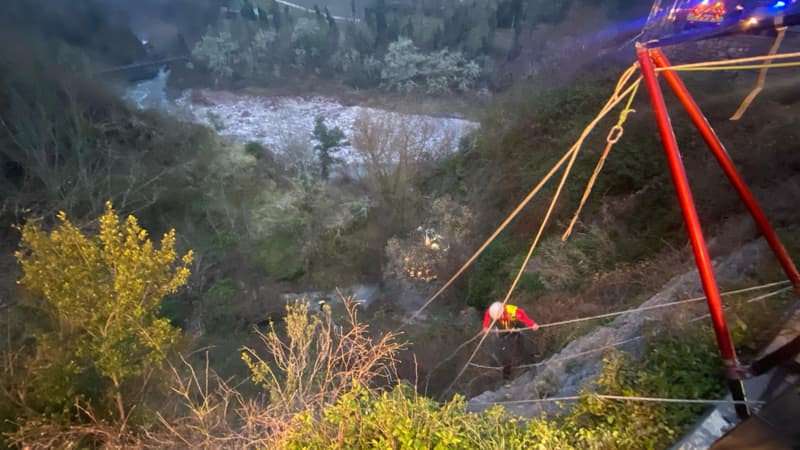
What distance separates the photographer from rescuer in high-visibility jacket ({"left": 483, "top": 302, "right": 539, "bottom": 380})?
6.13 m

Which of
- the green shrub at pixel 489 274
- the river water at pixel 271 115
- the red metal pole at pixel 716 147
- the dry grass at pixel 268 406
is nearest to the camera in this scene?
the red metal pole at pixel 716 147

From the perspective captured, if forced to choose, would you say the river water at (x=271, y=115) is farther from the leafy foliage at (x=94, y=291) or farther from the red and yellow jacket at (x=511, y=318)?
the leafy foliage at (x=94, y=291)

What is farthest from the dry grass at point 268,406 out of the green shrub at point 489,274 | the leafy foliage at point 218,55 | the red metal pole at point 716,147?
the leafy foliage at point 218,55

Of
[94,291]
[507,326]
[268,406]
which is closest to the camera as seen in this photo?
[268,406]

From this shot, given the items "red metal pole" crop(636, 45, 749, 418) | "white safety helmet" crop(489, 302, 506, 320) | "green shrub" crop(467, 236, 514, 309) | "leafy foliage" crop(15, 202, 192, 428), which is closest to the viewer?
"red metal pole" crop(636, 45, 749, 418)

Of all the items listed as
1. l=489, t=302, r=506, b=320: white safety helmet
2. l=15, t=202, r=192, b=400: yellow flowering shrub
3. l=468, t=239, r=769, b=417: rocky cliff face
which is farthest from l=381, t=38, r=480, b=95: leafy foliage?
l=15, t=202, r=192, b=400: yellow flowering shrub

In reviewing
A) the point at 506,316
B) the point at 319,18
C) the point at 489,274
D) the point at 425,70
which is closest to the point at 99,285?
the point at 506,316

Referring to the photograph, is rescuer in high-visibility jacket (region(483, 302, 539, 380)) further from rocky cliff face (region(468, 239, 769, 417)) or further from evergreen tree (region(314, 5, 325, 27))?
evergreen tree (region(314, 5, 325, 27))

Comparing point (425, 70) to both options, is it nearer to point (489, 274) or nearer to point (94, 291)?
point (489, 274)

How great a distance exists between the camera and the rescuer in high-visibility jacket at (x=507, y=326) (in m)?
6.13

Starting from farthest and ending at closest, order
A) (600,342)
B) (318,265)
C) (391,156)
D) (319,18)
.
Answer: (319,18), (391,156), (318,265), (600,342)

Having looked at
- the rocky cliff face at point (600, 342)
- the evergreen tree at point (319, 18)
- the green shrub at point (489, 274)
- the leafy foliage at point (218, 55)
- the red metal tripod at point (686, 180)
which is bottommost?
the green shrub at point (489, 274)

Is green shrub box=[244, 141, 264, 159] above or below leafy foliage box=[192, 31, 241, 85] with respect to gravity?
below

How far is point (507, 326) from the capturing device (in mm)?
6406
